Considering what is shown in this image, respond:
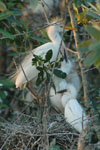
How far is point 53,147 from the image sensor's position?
219 cm

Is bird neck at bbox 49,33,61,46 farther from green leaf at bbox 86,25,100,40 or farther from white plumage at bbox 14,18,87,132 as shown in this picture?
green leaf at bbox 86,25,100,40

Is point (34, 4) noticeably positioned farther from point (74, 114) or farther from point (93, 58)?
point (74, 114)

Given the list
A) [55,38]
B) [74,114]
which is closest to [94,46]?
[74,114]

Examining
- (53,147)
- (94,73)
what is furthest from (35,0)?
(94,73)

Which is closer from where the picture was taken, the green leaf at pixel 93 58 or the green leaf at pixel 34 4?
the green leaf at pixel 93 58

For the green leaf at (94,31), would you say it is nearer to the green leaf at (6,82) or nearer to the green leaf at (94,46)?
the green leaf at (94,46)

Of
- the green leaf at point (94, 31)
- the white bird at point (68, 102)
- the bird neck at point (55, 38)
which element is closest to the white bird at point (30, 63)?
the bird neck at point (55, 38)

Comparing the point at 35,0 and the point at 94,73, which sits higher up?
the point at 94,73

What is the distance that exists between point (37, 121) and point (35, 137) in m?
0.25

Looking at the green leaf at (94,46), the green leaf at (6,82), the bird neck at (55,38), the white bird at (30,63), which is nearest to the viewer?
the green leaf at (94,46)

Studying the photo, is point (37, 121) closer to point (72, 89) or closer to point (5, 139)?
point (5, 139)

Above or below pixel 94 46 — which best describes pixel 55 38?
above

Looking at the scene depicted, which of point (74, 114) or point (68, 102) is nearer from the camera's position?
point (74, 114)

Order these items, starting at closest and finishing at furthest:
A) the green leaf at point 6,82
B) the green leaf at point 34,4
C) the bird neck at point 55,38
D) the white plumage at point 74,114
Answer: the green leaf at point 34,4
the white plumage at point 74,114
the green leaf at point 6,82
the bird neck at point 55,38
